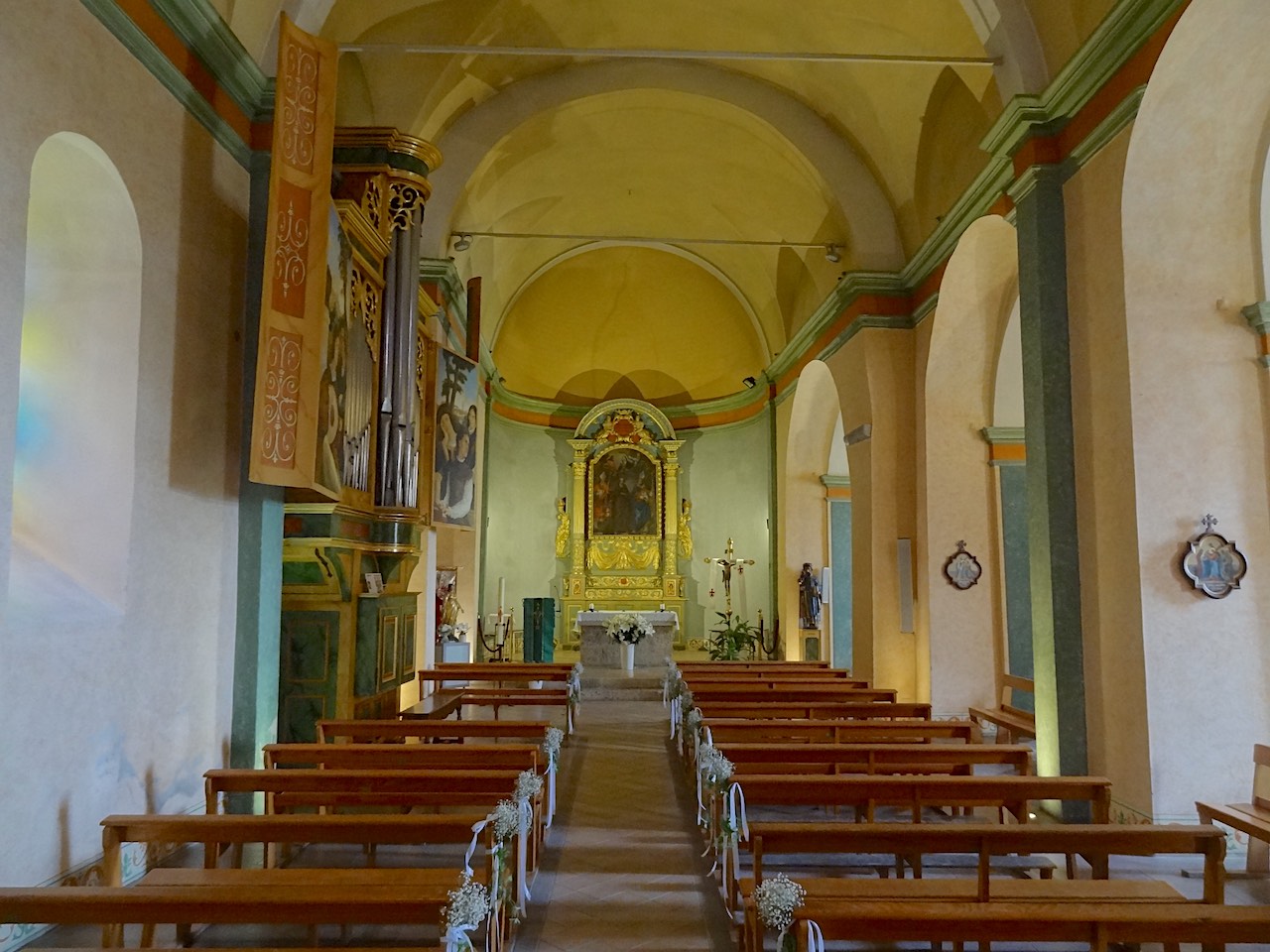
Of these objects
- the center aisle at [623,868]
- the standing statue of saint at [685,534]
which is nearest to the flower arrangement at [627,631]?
the center aisle at [623,868]

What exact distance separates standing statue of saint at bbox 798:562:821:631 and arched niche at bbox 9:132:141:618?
11.0 metres

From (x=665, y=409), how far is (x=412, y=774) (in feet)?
49.7

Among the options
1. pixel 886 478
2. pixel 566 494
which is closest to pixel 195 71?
pixel 886 478

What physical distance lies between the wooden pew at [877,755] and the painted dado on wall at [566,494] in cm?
1215

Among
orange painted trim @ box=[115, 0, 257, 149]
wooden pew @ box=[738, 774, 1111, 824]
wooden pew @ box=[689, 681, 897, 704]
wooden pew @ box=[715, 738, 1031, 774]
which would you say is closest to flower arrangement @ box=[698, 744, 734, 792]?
wooden pew @ box=[738, 774, 1111, 824]

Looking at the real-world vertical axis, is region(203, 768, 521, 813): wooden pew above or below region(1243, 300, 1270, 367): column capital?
below

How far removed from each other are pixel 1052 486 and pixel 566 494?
13266 millimetres

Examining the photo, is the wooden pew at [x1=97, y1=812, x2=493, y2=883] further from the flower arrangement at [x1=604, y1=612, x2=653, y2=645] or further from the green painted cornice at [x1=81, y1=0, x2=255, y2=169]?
the flower arrangement at [x1=604, y1=612, x2=653, y2=645]

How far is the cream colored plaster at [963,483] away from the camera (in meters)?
10.1

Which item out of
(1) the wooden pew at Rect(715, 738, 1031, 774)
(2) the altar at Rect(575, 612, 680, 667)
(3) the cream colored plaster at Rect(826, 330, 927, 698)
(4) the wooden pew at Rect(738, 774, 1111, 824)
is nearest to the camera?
(4) the wooden pew at Rect(738, 774, 1111, 824)

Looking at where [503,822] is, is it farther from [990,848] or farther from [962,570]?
[962,570]

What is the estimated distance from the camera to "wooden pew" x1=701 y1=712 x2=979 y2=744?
21.9 ft

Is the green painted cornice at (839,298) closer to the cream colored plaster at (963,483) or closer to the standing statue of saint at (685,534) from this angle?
the cream colored plaster at (963,483)

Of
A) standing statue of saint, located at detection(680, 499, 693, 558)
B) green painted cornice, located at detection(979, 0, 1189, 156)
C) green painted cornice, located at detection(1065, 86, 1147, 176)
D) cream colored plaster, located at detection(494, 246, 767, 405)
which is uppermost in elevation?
cream colored plaster, located at detection(494, 246, 767, 405)
